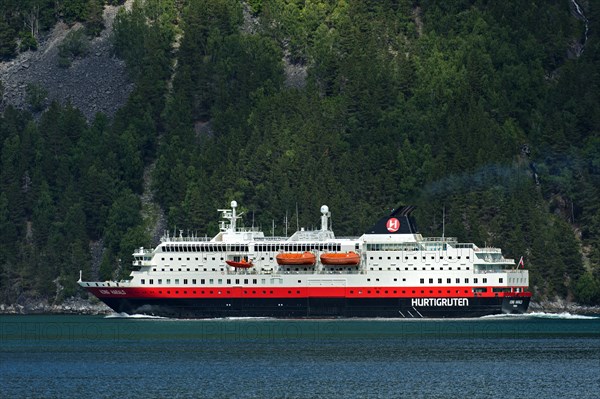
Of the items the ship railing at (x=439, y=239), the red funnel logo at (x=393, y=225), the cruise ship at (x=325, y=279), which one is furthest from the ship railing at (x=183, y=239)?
the ship railing at (x=439, y=239)

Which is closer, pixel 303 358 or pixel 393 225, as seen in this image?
pixel 303 358

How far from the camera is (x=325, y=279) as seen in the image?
150125mm

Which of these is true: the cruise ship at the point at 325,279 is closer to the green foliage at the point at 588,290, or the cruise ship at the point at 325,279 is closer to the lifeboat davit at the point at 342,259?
the lifeboat davit at the point at 342,259

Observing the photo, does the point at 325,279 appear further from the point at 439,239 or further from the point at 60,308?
the point at 60,308

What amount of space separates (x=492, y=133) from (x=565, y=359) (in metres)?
74.3

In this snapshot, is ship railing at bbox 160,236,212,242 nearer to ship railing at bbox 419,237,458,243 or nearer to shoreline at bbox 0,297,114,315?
shoreline at bbox 0,297,114,315

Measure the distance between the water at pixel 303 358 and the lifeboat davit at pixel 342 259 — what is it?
16.8 ft

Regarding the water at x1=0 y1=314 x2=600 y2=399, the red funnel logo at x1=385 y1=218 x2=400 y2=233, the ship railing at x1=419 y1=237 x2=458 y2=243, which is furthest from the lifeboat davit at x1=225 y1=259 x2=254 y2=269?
the ship railing at x1=419 y1=237 x2=458 y2=243

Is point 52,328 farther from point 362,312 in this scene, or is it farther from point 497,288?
point 497,288

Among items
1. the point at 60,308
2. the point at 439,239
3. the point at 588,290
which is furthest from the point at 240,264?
the point at 588,290

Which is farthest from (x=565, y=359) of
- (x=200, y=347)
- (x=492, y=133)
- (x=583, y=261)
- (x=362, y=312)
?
(x=492, y=133)

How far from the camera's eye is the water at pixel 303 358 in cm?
9856

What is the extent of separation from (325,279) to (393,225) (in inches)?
297

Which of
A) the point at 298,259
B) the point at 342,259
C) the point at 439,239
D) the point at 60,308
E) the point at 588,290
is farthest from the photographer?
the point at 60,308
